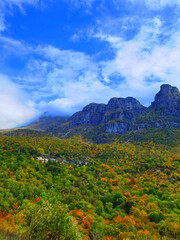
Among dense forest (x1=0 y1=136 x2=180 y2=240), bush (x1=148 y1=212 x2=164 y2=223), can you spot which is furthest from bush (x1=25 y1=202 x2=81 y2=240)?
bush (x1=148 y1=212 x2=164 y2=223)

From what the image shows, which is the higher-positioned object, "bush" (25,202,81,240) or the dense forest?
"bush" (25,202,81,240)

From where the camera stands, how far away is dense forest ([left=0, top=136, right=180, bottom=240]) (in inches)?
548

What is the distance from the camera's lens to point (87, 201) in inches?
2119

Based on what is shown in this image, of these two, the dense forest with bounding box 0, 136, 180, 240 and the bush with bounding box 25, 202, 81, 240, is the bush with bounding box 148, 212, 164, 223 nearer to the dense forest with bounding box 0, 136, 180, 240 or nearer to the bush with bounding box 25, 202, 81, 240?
the dense forest with bounding box 0, 136, 180, 240

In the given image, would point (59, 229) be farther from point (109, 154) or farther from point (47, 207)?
point (109, 154)

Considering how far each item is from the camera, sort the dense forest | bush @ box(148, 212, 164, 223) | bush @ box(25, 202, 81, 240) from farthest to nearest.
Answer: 1. bush @ box(148, 212, 164, 223)
2. the dense forest
3. bush @ box(25, 202, 81, 240)

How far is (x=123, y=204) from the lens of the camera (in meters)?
54.2

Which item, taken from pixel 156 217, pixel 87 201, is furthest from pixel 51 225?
pixel 87 201

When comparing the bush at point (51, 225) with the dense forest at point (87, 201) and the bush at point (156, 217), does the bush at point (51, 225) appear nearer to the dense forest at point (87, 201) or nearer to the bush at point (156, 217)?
the dense forest at point (87, 201)

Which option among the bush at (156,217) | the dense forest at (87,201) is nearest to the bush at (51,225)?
the dense forest at (87,201)

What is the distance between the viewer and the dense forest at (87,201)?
1391 centimetres

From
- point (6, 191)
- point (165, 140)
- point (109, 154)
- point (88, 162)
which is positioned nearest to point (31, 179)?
point (6, 191)

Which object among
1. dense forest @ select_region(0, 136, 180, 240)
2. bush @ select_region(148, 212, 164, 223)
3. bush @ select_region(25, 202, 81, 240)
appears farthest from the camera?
bush @ select_region(148, 212, 164, 223)

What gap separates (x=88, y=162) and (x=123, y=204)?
207 ft
